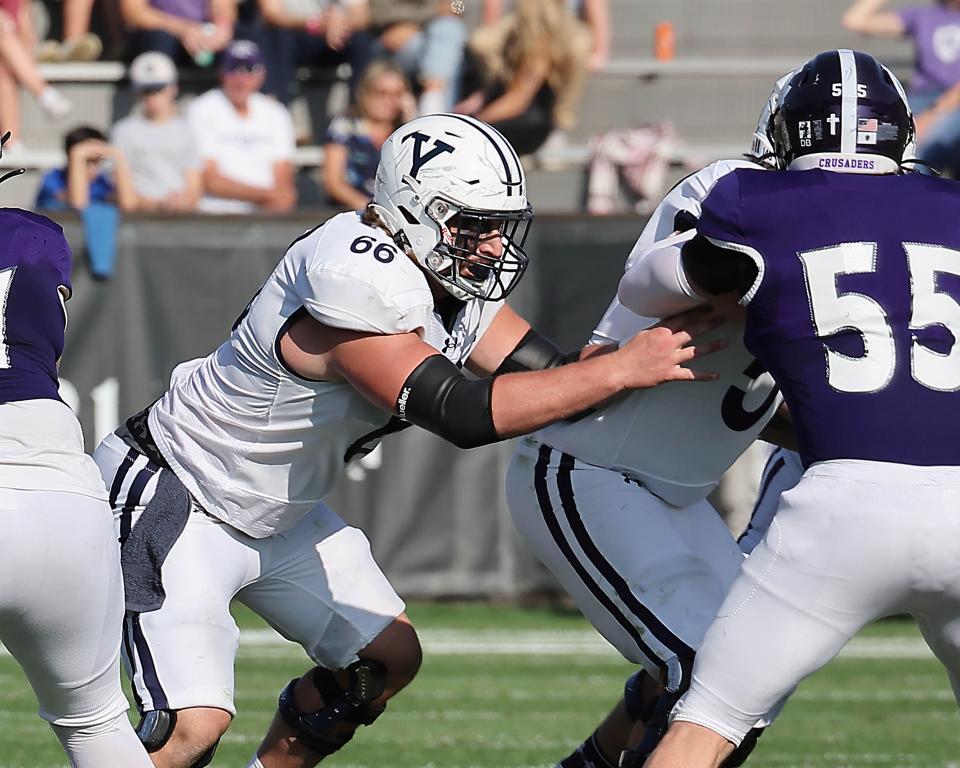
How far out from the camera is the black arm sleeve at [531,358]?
14.4ft

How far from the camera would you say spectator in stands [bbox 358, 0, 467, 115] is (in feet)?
33.6

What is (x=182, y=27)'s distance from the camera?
10297 mm

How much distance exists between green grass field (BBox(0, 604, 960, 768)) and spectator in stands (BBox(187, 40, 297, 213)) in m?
2.61

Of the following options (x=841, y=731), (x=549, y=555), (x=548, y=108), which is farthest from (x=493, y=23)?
(x=549, y=555)

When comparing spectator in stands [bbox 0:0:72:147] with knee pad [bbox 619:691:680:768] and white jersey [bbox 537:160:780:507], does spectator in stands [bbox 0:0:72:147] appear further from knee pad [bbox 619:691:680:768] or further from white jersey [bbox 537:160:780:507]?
knee pad [bbox 619:691:680:768]

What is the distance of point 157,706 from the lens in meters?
3.93

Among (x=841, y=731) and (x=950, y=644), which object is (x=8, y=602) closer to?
(x=950, y=644)

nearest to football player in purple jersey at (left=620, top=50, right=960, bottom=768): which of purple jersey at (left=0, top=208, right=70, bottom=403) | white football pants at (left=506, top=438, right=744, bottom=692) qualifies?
white football pants at (left=506, top=438, right=744, bottom=692)

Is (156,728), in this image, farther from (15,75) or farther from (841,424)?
(15,75)

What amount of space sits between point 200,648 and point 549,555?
35.5 inches

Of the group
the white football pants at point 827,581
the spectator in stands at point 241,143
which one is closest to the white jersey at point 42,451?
the white football pants at point 827,581

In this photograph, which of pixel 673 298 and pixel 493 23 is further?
pixel 493 23

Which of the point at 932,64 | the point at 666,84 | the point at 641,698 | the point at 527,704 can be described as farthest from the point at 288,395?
the point at 666,84

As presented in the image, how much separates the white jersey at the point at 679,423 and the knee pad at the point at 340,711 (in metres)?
0.82
